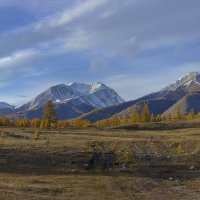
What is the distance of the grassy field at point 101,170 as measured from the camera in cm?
3997

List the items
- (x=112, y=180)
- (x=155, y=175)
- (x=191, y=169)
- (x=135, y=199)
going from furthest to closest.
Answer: (x=191, y=169)
(x=155, y=175)
(x=112, y=180)
(x=135, y=199)

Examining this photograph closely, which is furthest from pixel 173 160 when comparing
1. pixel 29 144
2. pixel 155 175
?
pixel 29 144

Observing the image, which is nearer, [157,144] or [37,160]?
[37,160]

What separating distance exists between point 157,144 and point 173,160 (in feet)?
42.5

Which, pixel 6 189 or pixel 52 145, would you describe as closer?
pixel 6 189

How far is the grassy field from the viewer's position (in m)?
40.0

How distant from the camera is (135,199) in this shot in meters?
37.7

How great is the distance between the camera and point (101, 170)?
180ft

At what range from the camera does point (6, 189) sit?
39094mm

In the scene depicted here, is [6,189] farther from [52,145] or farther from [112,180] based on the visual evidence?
[52,145]

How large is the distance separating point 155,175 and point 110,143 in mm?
22457

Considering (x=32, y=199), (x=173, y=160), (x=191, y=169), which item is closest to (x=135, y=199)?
(x=32, y=199)

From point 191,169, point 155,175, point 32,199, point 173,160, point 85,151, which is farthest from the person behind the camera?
point 85,151

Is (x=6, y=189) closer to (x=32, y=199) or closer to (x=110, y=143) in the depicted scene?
(x=32, y=199)
